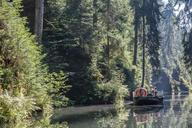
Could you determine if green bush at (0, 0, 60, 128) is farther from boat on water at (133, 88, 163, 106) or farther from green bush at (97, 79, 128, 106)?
green bush at (97, 79, 128, 106)

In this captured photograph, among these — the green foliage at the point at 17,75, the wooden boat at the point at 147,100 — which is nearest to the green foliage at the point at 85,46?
the wooden boat at the point at 147,100

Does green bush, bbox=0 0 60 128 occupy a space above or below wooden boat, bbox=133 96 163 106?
above

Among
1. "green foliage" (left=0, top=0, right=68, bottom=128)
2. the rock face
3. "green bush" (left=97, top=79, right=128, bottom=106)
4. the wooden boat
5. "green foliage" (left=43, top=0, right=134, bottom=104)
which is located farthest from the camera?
the rock face

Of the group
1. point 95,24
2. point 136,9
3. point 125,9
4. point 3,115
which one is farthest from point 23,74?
point 136,9

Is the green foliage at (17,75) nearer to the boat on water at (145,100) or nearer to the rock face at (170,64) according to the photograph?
the boat on water at (145,100)

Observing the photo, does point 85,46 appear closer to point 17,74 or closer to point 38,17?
point 38,17

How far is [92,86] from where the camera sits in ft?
103

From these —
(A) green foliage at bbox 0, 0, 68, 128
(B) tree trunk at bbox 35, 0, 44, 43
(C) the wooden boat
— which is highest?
(B) tree trunk at bbox 35, 0, 44, 43

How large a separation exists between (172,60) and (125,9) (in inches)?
2115

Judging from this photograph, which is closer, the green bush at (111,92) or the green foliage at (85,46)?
the green foliage at (85,46)

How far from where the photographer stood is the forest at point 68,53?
45.7 ft

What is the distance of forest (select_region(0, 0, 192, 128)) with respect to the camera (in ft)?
45.7

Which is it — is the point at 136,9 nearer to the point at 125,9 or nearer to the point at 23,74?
the point at 125,9

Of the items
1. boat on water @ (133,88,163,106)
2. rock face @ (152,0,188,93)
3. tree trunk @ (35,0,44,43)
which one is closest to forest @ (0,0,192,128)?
tree trunk @ (35,0,44,43)
